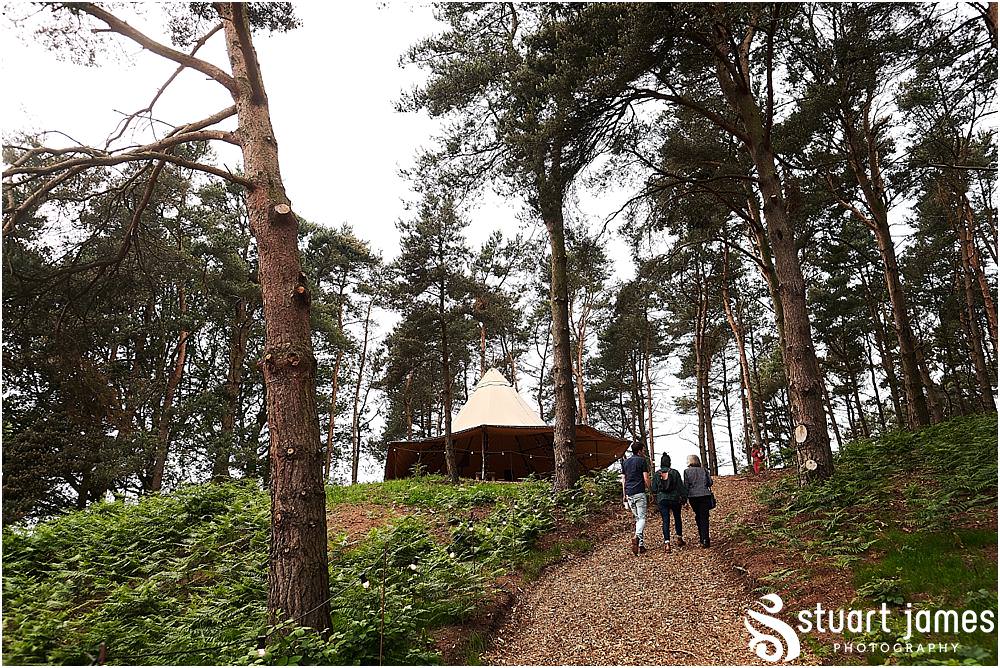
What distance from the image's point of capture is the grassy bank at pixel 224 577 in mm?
4461

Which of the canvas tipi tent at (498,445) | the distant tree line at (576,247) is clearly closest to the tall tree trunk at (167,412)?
the distant tree line at (576,247)

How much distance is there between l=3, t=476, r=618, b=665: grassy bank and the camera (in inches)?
176

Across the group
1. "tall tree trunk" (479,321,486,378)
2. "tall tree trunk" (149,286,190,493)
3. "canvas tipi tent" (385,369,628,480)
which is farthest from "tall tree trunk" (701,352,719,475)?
"tall tree trunk" (149,286,190,493)

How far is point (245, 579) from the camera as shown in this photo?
5844mm

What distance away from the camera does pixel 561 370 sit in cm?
1130

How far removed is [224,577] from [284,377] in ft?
9.96

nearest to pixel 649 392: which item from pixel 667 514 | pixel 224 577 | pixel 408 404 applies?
pixel 408 404

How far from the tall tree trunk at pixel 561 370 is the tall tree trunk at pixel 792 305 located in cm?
341

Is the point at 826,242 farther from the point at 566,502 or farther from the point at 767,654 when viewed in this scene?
the point at 767,654

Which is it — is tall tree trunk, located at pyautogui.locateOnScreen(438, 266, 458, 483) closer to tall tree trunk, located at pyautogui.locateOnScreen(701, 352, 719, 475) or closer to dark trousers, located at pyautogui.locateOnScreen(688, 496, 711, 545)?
dark trousers, located at pyautogui.locateOnScreen(688, 496, 711, 545)

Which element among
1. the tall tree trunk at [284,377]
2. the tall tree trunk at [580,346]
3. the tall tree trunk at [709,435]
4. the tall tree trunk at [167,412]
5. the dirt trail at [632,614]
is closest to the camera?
the tall tree trunk at [284,377]

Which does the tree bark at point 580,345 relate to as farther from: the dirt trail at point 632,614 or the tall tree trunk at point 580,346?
the dirt trail at point 632,614

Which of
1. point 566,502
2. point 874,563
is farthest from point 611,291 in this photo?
point 874,563

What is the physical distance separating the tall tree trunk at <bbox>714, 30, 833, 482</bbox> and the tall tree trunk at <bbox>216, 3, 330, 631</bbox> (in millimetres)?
6931
